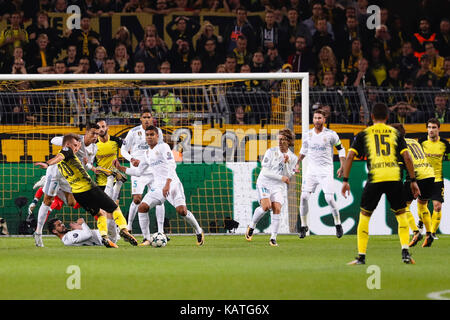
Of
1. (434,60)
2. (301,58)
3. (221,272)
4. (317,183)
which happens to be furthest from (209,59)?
(221,272)

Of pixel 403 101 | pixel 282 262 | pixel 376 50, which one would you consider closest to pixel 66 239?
pixel 282 262

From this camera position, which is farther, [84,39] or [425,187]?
[84,39]

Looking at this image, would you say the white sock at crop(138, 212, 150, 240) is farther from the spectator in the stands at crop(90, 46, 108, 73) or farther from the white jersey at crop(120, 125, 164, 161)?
the spectator in the stands at crop(90, 46, 108, 73)

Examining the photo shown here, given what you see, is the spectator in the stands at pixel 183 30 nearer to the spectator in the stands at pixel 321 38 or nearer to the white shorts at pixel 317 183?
the spectator in the stands at pixel 321 38

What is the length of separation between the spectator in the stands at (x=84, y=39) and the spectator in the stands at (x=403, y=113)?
22.3 ft

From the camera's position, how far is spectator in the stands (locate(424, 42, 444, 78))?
21109 millimetres

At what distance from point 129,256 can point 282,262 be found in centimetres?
217

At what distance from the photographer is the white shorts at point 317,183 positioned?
16234 millimetres

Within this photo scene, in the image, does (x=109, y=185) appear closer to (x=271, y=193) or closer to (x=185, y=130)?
(x=185, y=130)

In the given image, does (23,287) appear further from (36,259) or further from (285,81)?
(285,81)

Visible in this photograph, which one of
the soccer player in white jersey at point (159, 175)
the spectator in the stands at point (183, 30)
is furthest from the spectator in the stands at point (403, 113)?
the soccer player in white jersey at point (159, 175)

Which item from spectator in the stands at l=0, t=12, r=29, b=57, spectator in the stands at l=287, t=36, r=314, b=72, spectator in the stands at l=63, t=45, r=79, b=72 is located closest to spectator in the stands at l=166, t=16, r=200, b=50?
spectator in the stands at l=63, t=45, r=79, b=72

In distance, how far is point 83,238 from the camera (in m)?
14.1

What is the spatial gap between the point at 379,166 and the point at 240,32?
10944 millimetres
